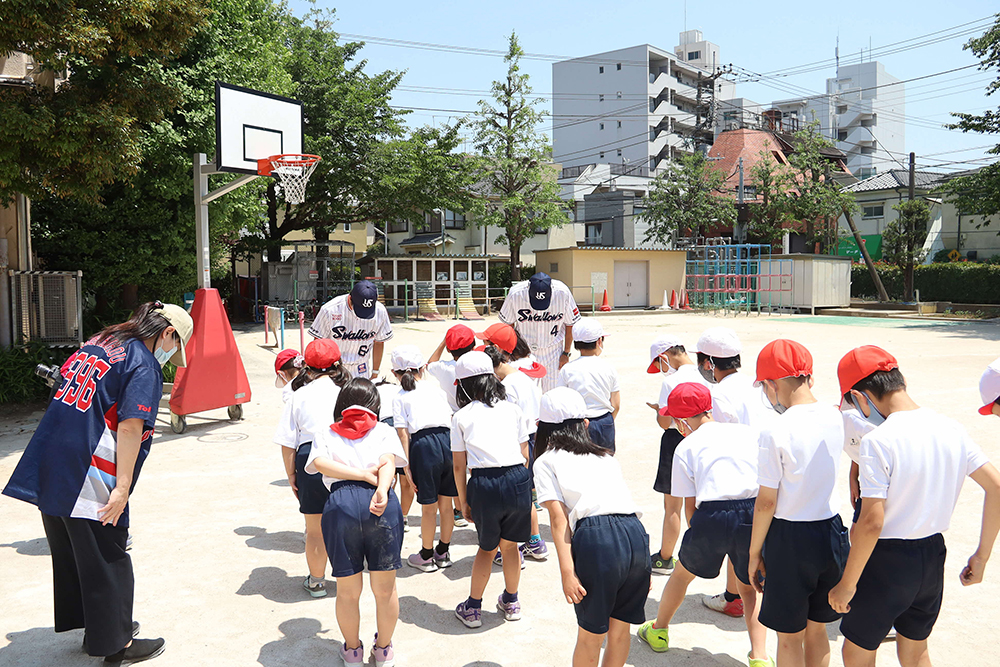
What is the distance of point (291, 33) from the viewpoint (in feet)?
92.6

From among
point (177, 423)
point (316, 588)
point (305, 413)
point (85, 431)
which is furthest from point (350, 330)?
point (177, 423)

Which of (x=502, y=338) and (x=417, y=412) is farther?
(x=502, y=338)

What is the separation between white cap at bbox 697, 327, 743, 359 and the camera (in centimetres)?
396

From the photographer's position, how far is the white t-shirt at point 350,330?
612cm

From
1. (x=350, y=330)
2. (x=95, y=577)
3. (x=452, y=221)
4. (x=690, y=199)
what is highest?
(x=690, y=199)

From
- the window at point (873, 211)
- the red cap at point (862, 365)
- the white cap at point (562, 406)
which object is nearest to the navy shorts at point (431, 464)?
the white cap at point (562, 406)

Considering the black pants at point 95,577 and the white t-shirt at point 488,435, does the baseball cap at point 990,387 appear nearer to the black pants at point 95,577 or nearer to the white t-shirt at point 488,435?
the white t-shirt at point 488,435

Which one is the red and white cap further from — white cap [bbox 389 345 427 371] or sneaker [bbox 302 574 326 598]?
sneaker [bbox 302 574 326 598]

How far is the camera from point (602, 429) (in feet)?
15.8

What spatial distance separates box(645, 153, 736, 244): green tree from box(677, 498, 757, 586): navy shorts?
34.9 metres

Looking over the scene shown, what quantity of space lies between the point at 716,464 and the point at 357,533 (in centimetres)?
164

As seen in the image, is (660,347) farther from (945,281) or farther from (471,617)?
(945,281)

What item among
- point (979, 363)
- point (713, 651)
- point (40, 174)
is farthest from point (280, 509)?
point (979, 363)

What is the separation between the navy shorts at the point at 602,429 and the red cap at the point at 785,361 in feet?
6.42
